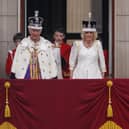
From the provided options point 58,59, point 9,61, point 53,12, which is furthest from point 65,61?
point 53,12

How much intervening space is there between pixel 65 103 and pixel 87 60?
4.22 feet

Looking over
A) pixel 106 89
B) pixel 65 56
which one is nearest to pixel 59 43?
pixel 65 56

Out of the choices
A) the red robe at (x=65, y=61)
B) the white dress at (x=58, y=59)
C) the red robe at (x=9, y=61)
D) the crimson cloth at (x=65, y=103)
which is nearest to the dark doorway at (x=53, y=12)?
the red robe at (x=9, y=61)

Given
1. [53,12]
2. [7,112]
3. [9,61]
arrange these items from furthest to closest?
[53,12] < [9,61] < [7,112]

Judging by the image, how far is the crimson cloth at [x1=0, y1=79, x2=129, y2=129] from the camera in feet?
39.0

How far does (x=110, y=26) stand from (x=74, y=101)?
3922 millimetres

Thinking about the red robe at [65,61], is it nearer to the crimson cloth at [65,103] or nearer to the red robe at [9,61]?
the red robe at [9,61]

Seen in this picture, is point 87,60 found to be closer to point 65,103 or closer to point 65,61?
point 65,61

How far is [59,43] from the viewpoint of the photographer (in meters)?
13.8

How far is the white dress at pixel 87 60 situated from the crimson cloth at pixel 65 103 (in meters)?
1.11

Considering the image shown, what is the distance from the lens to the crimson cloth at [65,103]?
39.0ft

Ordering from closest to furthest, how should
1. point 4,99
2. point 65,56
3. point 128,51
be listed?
point 4,99, point 65,56, point 128,51

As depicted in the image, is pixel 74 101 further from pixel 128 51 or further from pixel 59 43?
pixel 128 51

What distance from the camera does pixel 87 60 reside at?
12984mm
